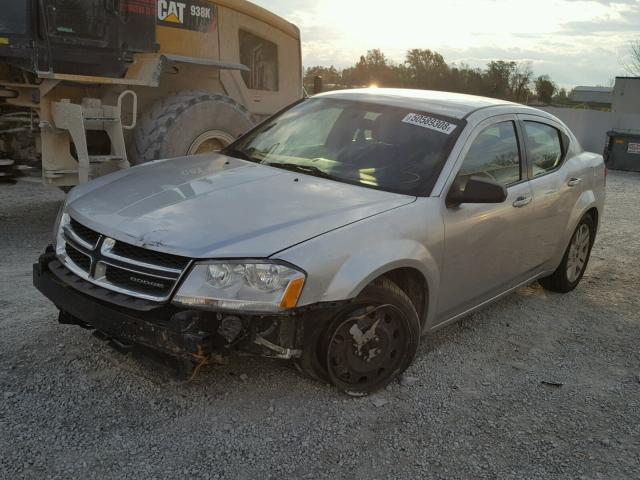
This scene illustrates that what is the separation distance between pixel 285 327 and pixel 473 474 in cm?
109

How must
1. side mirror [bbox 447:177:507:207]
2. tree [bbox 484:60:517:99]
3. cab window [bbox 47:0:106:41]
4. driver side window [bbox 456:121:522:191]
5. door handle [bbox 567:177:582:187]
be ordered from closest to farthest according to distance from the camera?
side mirror [bbox 447:177:507:207]
driver side window [bbox 456:121:522:191]
door handle [bbox 567:177:582:187]
cab window [bbox 47:0:106:41]
tree [bbox 484:60:517:99]

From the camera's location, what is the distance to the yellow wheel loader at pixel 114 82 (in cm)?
553

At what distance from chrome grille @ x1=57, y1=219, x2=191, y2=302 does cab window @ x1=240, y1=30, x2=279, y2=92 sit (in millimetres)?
4936

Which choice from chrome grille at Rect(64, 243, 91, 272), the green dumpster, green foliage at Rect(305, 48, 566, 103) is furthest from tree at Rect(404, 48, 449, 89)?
chrome grille at Rect(64, 243, 91, 272)

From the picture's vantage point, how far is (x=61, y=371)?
3482 millimetres

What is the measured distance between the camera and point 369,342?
3.34 meters

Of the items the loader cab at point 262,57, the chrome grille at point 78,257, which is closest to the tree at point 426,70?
the loader cab at point 262,57

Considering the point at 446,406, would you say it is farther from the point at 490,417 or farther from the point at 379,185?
the point at 379,185

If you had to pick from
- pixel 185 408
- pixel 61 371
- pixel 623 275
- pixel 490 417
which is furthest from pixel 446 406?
pixel 623 275

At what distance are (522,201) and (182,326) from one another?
2.55m

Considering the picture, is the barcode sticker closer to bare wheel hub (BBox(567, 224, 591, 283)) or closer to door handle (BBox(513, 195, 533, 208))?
bare wheel hub (BBox(567, 224, 591, 283))

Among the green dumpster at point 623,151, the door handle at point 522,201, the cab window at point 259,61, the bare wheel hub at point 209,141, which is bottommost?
the green dumpster at point 623,151

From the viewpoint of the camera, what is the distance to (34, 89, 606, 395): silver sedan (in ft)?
9.50

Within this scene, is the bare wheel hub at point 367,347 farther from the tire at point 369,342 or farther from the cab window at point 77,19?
the cab window at point 77,19
